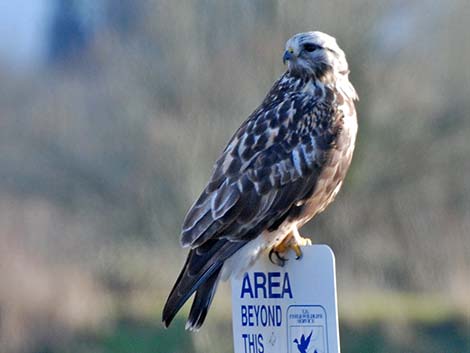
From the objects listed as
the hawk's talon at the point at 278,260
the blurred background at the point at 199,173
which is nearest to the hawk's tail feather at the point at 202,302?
the hawk's talon at the point at 278,260

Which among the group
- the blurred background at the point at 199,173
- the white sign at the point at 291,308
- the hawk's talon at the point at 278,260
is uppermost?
the blurred background at the point at 199,173

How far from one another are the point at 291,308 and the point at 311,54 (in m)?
1.57

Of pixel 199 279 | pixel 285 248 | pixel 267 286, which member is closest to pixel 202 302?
pixel 199 279

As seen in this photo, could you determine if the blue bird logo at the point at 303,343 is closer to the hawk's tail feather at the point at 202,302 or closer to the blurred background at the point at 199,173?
the hawk's tail feather at the point at 202,302

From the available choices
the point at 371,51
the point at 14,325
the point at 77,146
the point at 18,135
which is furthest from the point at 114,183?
the point at 371,51

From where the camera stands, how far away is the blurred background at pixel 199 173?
44.2ft

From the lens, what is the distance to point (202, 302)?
470 cm

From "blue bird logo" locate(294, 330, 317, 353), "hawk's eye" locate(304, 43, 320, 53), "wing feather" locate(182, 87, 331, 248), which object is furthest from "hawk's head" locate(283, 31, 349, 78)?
"blue bird logo" locate(294, 330, 317, 353)

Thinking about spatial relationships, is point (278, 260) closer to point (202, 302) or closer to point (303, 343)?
point (303, 343)

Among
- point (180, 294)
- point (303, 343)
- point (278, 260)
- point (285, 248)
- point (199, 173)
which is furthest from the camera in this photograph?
point (199, 173)

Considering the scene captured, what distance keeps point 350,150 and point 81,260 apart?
33.1 feet

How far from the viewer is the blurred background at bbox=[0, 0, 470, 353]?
13.5m

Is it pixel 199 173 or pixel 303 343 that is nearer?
pixel 303 343

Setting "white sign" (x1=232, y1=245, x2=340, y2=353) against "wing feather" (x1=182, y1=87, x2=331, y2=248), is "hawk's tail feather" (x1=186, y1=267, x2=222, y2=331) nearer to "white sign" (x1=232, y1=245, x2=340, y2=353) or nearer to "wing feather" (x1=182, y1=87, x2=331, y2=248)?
"wing feather" (x1=182, y1=87, x2=331, y2=248)
